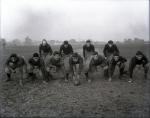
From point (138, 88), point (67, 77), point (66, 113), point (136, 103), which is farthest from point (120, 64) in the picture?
point (66, 113)

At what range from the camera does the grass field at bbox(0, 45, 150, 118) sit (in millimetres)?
4848

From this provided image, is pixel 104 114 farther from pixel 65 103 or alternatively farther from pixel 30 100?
pixel 30 100

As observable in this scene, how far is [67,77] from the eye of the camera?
299 inches

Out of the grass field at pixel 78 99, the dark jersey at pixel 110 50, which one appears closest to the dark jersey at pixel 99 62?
the grass field at pixel 78 99

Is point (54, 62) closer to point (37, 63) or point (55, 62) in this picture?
point (55, 62)

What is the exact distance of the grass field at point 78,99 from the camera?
15.9ft

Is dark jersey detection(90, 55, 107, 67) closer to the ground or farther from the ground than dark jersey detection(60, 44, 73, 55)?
closer to the ground

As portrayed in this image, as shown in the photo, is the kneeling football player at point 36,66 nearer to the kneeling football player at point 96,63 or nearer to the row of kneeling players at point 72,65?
the row of kneeling players at point 72,65

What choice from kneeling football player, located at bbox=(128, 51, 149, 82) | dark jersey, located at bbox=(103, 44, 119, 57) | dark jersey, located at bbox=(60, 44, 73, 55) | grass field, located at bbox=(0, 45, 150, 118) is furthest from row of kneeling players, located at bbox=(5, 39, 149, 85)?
dark jersey, located at bbox=(60, 44, 73, 55)

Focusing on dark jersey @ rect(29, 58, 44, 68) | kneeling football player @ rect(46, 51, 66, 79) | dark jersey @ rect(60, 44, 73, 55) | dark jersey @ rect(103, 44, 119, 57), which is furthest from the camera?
dark jersey @ rect(60, 44, 73, 55)

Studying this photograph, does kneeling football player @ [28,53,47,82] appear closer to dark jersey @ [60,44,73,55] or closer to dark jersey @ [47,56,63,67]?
dark jersey @ [47,56,63,67]

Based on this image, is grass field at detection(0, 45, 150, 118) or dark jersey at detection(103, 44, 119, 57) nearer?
grass field at detection(0, 45, 150, 118)

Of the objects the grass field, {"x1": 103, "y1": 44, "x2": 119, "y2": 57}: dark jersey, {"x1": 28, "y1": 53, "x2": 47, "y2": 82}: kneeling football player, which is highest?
{"x1": 103, "y1": 44, "x2": 119, "y2": 57}: dark jersey

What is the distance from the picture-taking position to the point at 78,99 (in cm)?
569
